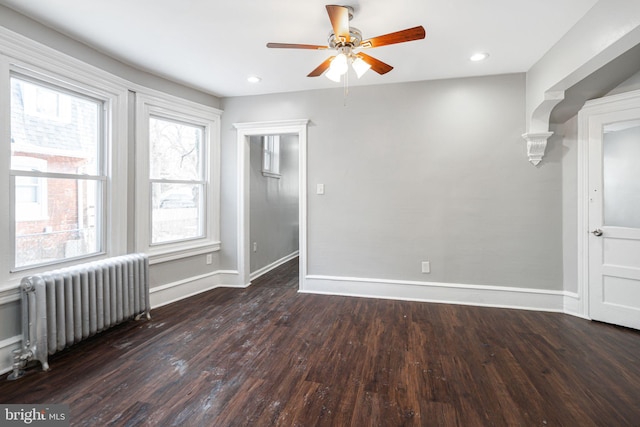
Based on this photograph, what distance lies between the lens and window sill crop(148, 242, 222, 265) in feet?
10.7

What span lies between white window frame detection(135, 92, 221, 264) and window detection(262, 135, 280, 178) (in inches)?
32.8

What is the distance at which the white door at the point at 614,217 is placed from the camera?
2703 mm

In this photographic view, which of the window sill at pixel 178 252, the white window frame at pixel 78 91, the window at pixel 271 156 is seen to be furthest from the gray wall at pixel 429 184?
the white window frame at pixel 78 91

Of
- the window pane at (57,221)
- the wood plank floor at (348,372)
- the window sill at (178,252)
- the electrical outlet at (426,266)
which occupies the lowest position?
the wood plank floor at (348,372)

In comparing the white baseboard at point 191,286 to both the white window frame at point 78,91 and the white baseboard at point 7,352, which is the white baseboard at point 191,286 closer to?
the white window frame at point 78,91

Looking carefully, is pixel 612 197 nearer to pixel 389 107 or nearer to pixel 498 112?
pixel 498 112

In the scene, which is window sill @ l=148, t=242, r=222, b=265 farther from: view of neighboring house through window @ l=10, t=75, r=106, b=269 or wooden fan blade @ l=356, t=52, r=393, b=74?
wooden fan blade @ l=356, t=52, r=393, b=74

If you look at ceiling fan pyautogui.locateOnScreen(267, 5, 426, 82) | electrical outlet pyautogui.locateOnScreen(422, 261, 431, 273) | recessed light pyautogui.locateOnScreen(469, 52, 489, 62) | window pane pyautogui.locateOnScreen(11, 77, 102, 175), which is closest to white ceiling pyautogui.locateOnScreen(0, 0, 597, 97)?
recessed light pyautogui.locateOnScreen(469, 52, 489, 62)

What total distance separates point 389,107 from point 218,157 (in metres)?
2.35

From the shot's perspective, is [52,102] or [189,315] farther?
[189,315]

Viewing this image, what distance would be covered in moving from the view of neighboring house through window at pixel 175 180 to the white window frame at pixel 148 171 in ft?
0.21

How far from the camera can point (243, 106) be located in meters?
3.99

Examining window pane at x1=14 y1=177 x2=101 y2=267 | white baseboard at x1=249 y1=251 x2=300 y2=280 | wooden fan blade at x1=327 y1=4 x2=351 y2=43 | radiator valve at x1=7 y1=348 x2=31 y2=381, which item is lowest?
radiator valve at x1=7 y1=348 x2=31 y2=381

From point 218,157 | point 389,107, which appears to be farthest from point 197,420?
point 389,107
